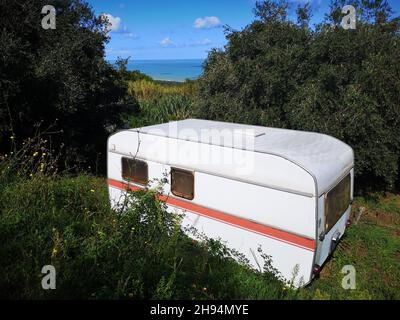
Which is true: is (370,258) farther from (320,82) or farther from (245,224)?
(320,82)

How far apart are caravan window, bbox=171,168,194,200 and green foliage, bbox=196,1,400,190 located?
457 centimetres

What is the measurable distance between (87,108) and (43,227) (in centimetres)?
790

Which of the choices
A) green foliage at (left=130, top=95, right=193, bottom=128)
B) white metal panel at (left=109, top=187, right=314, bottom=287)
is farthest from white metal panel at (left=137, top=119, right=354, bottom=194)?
green foliage at (left=130, top=95, right=193, bottom=128)

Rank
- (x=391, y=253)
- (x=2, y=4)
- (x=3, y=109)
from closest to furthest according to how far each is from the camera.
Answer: (x=391, y=253), (x=3, y=109), (x=2, y=4)

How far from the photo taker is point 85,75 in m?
11.5

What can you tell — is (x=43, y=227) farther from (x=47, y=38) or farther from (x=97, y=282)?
(x=47, y=38)

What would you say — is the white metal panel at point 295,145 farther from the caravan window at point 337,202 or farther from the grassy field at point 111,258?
the grassy field at point 111,258

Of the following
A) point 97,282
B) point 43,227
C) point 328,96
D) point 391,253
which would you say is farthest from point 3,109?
point 391,253

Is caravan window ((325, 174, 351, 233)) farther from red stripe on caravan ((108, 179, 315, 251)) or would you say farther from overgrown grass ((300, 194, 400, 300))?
overgrown grass ((300, 194, 400, 300))

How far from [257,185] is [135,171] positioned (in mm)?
3161

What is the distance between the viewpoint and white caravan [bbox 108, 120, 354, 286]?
5375mm

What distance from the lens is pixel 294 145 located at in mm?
6418


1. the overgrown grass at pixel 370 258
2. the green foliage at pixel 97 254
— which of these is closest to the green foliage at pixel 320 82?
the overgrown grass at pixel 370 258

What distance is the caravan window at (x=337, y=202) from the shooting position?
5.71m
